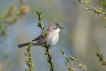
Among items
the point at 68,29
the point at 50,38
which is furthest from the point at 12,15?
the point at 68,29

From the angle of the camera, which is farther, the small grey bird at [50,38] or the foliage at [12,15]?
the small grey bird at [50,38]

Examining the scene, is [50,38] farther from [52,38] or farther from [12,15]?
[12,15]

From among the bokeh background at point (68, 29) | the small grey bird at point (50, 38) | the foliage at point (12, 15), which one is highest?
the foliage at point (12, 15)

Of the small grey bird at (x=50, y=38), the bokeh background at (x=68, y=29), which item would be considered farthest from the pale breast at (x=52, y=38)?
the bokeh background at (x=68, y=29)

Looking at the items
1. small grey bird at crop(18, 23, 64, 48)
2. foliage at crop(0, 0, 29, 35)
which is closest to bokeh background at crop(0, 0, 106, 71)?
small grey bird at crop(18, 23, 64, 48)

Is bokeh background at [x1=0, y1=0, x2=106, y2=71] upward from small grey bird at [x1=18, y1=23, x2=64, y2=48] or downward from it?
downward

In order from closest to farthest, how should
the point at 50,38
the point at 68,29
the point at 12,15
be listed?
1. the point at 12,15
2. the point at 50,38
3. the point at 68,29

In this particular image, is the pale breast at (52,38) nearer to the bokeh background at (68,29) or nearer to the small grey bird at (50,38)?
the small grey bird at (50,38)

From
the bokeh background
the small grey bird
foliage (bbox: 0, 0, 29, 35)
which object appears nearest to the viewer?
foliage (bbox: 0, 0, 29, 35)

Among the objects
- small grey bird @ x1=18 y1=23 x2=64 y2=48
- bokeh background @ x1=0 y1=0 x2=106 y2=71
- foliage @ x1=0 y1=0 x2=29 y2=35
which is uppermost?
foliage @ x1=0 y1=0 x2=29 y2=35

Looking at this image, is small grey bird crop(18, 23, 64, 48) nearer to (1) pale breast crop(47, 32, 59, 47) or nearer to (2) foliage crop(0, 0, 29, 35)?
(1) pale breast crop(47, 32, 59, 47)

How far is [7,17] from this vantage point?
4684 mm

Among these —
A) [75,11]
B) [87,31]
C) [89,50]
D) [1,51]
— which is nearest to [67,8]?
[75,11]

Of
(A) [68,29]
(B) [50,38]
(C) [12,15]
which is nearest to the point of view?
(C) [12,15]
